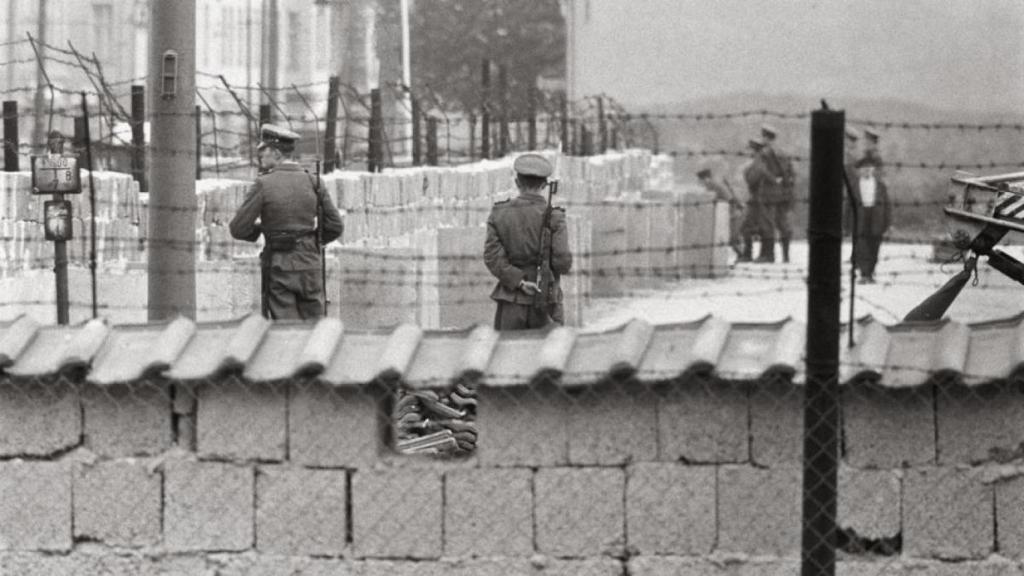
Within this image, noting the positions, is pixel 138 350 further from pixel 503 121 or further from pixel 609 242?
pixel 609 242

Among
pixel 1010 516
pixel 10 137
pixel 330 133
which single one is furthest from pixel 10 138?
pixel 1010 516

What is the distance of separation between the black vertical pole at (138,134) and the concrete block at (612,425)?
7.02 m

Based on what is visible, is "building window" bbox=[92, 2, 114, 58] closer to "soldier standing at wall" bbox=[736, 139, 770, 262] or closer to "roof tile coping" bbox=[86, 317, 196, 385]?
"soldier standing at wall" bbox=[736, 139, 770, 262]

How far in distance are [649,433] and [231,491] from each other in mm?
1334

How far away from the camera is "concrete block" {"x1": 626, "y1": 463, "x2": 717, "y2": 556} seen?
6605mm

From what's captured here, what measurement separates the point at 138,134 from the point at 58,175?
10.00ft

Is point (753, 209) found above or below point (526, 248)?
below

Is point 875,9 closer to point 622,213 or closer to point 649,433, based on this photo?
point 622,213

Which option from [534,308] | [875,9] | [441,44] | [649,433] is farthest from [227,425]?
[441,44]

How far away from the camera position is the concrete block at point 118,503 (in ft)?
Result: 22.3

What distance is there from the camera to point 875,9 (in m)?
38.9

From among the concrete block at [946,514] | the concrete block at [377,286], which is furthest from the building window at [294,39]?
the concrete block at [946,514]

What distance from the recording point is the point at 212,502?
677 cm

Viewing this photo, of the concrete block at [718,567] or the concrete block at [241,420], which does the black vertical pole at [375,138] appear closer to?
the concrete block at [241,420]
